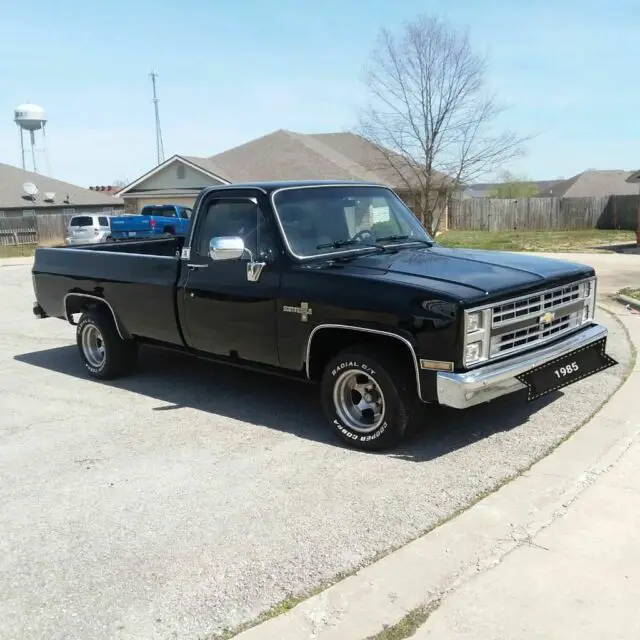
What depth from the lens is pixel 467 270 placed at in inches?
198

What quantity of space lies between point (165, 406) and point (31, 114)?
7901cm

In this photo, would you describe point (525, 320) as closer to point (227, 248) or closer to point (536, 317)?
point (536, 317)

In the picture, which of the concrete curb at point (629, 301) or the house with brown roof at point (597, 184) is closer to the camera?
the concrete curb at point (629, 301)

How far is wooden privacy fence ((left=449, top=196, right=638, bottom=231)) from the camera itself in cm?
4084

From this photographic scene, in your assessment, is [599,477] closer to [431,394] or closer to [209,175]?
[431,394]

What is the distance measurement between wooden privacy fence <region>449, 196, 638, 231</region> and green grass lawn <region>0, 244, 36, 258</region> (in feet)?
76.4

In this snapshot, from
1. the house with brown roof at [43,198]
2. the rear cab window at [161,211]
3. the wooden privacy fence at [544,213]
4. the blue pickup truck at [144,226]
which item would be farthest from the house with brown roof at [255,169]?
the house with brown roof at [43,198]

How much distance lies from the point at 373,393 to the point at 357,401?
0.19m

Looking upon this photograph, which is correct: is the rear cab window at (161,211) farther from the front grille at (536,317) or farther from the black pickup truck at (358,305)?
the front grille at (536,317)

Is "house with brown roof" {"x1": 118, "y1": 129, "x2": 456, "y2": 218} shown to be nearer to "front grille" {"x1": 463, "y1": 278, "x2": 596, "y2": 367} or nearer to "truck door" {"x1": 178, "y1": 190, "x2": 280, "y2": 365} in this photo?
"truck door" {"x1": 178, "y1": 190, "x2": 280, "y2": 365}

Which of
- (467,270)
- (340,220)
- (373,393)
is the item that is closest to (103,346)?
(340,220)

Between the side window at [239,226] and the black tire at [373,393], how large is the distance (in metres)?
1.13

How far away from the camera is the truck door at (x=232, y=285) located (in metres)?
5.50

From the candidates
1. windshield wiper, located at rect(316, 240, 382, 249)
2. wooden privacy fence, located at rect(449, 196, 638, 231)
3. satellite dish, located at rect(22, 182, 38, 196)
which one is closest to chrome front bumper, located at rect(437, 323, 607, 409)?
windshield wiper, located at rect(316, 240, 382, 249)
